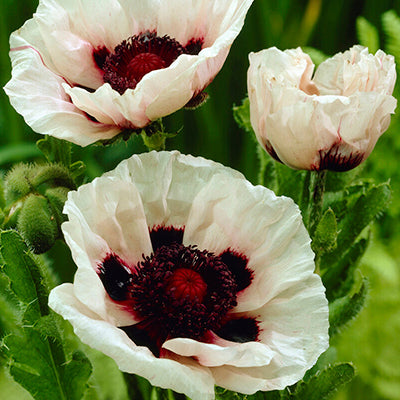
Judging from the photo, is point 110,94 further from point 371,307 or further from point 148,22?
point 371,307

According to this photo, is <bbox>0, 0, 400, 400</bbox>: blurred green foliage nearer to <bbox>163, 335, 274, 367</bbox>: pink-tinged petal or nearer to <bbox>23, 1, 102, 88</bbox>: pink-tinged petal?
<bbox>23, 1, 102, 88</bbox>: pink-tinged petal

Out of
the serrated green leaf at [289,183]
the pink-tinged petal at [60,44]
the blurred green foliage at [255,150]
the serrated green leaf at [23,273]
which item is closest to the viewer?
the serrated green leaf at [23,273]

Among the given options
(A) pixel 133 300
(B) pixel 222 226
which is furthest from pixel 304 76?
(A) pixel 133 300

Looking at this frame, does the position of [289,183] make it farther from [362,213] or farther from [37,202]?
[37,202]

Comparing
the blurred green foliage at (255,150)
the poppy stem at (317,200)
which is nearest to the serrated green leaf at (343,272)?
the poppy stem at (317,200)

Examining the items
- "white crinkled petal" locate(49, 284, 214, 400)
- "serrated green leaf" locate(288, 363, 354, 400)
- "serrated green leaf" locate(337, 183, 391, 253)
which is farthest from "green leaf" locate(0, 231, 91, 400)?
"serrated green leaf" locate(337, 183, 391, 253)

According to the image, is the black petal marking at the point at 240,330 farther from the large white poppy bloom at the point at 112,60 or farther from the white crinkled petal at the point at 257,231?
the large white poppy bloom at the point at 112,60
